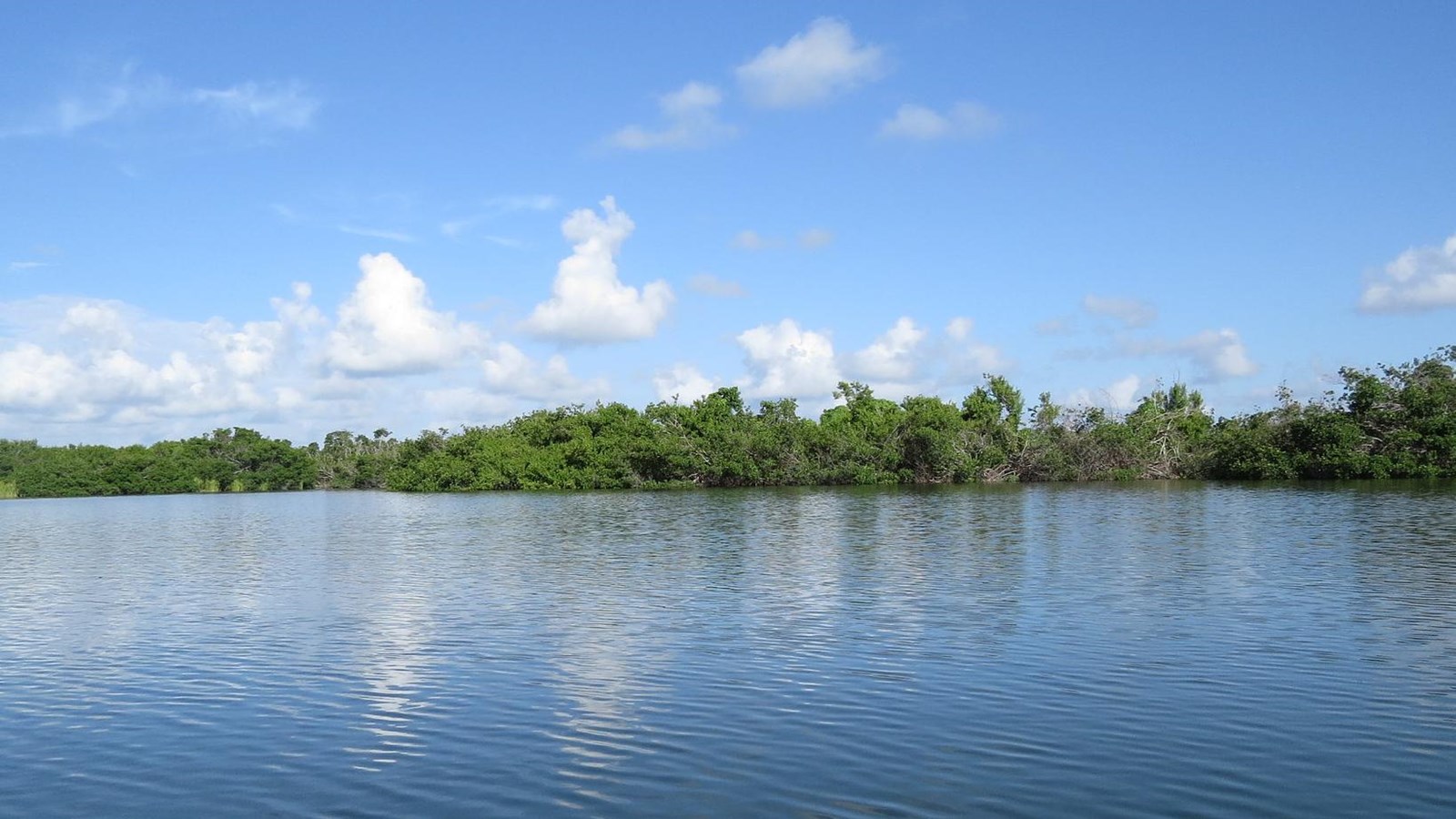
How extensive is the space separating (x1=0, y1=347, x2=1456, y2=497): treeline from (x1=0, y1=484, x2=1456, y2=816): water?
42.9 meters

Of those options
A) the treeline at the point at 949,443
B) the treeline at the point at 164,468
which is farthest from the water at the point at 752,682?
the treeline at the point at 164,468

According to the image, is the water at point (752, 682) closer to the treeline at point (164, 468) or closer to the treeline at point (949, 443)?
the treeline at point (949, 443)

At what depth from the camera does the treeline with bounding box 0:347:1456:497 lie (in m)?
66.8

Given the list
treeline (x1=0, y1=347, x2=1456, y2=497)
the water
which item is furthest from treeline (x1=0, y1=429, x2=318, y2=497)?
the water

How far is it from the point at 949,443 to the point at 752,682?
2654 inches

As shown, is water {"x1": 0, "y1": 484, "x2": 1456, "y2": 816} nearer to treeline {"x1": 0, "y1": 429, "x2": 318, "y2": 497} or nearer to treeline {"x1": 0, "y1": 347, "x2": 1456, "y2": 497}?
treeline {"x1": 0, "y1": 347, "x2": 1456, "y2": 497}

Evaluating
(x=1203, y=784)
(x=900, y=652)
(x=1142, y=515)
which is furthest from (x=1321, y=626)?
(x=1142, y=515)

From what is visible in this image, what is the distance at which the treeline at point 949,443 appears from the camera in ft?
219

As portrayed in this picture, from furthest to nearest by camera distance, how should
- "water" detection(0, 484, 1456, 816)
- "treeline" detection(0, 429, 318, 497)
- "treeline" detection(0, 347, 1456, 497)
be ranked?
"treeline" detection(0, 429, 318, 497) → "treeline" detection(0, 347, 1456, 497) → "water" detection(0, 484, 1456, 816)

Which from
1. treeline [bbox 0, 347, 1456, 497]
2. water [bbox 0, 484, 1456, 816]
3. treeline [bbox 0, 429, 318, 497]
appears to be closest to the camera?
water [bbox 0, 484, 1456, 816]

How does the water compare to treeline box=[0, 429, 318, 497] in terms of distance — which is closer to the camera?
the water

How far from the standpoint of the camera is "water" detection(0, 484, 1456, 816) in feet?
30.7

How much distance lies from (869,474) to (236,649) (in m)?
66.8

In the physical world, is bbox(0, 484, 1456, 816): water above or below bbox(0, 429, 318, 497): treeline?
below
